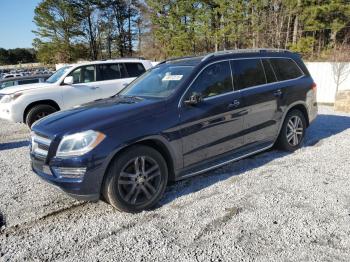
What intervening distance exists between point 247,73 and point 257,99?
0.43 meters

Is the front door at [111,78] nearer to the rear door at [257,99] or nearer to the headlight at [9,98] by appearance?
the headlight at [9,98]

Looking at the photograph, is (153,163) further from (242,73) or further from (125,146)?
(242,73)

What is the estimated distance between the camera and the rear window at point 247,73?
190 inches

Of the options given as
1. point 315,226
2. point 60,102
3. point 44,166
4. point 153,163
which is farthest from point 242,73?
point 60,102

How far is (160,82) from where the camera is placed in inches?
183

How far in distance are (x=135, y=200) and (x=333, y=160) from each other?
339 centimetres

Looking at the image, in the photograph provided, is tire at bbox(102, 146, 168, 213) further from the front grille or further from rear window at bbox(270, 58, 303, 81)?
rear window at bbox(270, 58, 303, 81)

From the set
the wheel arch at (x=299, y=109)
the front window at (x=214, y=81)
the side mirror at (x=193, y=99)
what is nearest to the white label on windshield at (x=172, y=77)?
the front window at (x=214, y=81)

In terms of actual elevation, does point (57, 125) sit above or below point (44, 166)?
above

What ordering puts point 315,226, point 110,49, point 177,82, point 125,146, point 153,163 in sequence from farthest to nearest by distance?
point 110,49 → point 177,82 → point 153,163 → point 125,146 → point 315,226

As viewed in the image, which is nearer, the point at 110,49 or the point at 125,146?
the point at 125,146

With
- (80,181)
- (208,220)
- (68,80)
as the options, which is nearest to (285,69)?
(208,220)

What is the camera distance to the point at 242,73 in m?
4.94

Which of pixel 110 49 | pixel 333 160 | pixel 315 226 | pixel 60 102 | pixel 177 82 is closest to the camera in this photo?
pixel 315 226
